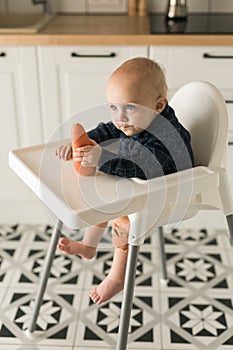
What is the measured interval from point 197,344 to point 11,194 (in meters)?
1.08

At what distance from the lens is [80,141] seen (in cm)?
129

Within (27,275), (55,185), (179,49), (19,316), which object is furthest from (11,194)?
(55,185)

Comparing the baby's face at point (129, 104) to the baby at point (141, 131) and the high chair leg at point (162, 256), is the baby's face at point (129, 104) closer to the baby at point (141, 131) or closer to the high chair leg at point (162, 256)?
the baby at point (141, 131)

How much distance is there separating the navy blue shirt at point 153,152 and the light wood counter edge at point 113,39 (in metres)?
0.85

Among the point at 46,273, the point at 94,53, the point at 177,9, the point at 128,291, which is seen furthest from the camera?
the point at 177,9

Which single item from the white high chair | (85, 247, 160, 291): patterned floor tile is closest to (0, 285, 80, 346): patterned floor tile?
(85, 247, 160, 291): patterned floor tile

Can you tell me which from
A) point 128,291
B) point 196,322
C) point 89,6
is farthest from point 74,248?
point 89,6

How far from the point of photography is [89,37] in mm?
2127

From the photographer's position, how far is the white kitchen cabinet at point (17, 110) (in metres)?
2.21

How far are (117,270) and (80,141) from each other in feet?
1.33

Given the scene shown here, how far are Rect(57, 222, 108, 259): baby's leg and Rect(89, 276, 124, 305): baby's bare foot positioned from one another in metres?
0.13

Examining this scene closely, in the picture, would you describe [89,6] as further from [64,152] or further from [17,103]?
[64,152]

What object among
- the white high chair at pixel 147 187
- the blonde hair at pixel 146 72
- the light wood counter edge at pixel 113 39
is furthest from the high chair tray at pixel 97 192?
the light wood counter edge at pixel 113 39

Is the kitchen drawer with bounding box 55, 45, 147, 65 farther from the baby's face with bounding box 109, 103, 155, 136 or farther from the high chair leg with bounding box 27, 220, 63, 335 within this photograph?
the baby's face with bounding box 109, 103, 155, 136
